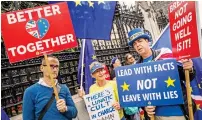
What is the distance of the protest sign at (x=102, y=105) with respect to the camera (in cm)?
358

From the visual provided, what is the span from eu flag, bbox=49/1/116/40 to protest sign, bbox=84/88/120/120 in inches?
35.6

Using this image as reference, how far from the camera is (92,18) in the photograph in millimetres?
4242

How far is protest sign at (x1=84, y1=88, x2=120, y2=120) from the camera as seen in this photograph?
3582mm

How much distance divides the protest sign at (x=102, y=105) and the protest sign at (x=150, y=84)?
1.56 ft

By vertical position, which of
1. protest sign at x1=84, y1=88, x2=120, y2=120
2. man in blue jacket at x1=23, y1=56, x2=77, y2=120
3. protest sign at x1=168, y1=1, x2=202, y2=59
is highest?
protest sign at x1=168, y1=1, x2=202, y2=59

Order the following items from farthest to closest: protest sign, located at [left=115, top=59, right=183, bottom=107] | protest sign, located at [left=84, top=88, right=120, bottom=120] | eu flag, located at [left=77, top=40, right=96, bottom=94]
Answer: eu flag, located at [left=77, top=40, right=96, bottom=94] → protest sign, located at [left=84, top=88, right=120, bottom=120] → protest sign, located at [left=115, top=59, right=183, bottom=107]

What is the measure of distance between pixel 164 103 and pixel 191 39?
673 millimetres

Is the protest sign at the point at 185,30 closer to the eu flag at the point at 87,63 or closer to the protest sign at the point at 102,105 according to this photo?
the protest sign at the point at 102,105

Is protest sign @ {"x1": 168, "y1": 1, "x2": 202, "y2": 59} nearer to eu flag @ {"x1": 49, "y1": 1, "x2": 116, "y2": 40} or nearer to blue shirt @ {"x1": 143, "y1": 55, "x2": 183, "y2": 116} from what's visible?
blue shirt @ {"x1": 143, "y1": 55, "x2": 183, "y2": 116}

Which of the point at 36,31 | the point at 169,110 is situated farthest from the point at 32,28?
the point at 169,110

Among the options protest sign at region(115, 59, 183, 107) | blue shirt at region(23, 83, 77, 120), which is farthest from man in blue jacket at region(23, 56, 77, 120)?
protest sign at region(115, 59, 183, 107)

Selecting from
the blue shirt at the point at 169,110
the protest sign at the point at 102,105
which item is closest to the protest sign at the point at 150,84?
the blue shirt at the point at 169,110

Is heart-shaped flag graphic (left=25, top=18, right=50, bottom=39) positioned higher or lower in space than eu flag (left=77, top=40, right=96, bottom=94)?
higher

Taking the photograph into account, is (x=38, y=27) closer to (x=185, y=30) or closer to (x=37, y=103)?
(x=37, y=103)
